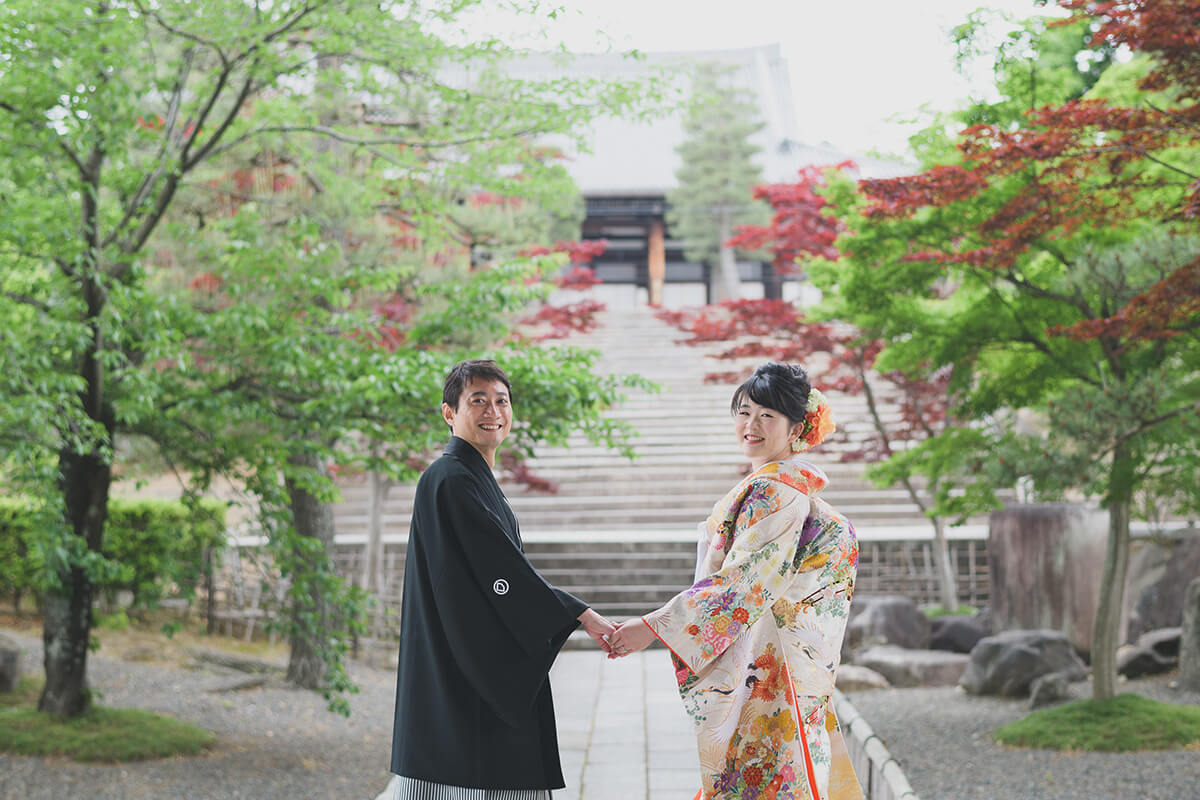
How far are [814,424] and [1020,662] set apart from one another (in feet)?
18.5

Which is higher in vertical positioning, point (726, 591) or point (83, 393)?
point (83, 393)

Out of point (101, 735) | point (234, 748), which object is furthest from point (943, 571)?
point (101, 735)

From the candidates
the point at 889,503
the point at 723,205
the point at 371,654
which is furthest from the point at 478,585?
the point at 723,205

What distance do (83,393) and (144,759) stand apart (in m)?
2.19

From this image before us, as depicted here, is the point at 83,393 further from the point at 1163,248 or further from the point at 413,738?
the point at 1163,248

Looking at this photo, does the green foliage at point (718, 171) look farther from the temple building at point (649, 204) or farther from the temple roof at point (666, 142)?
the temple roof at point (666, 142)

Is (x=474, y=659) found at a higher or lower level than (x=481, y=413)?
lower

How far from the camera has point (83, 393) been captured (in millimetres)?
5816

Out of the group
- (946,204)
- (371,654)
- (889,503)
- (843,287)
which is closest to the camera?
(946,204)

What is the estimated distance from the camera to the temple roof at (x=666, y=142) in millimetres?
29000

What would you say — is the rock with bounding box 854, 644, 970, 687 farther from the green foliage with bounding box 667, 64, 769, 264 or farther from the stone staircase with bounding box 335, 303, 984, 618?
the green foliage with bounding box 667, 64, 769, 264

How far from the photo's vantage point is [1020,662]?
7.62 m

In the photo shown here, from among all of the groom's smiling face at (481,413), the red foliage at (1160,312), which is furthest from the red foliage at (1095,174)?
the groom's smiling face at (481,413)

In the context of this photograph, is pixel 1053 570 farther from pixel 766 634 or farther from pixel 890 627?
pixel 766 634
